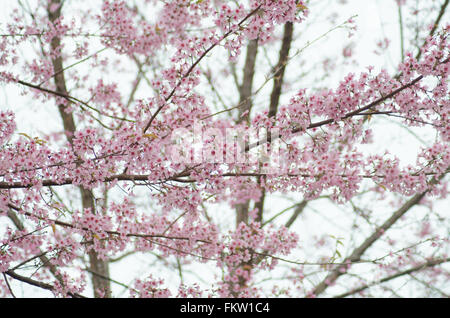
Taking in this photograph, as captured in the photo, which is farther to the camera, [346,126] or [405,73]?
[346,126]

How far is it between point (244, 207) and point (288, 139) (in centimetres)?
390

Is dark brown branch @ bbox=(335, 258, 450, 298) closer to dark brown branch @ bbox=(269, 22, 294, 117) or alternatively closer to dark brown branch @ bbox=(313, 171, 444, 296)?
dark brown branch @ bbox=(313, 171, 444, 296)

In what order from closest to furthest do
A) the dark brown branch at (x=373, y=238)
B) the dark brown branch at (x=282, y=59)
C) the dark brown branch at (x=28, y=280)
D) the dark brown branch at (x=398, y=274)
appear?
1. the dark brown branch at (x=28, y=280)
2. the dark brown branch at (x=282, y=59)
3. the dark brown branch at (x=398, y=274)
4. the dark brown branch at (x=373, y=238)

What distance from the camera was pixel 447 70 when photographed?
2715 mm

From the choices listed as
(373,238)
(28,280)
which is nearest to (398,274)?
(373,238)

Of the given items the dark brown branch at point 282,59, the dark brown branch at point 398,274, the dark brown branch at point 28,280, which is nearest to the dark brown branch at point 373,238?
the dark brown branch at point 398,274

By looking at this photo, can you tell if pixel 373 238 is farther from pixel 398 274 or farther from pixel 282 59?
pixel 282 59

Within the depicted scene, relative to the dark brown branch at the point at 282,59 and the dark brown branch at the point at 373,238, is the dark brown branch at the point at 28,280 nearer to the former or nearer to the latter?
the dark brown branch at the point at 282,59

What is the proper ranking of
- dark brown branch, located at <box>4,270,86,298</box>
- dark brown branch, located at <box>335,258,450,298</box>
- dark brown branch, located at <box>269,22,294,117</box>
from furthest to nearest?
dark brown branch, located at <box>335,258,450,298</box>, dark brown branch, located at <box>269,22,294,117</box>, dark brown branch, located at <box>4,270,86,298</box>

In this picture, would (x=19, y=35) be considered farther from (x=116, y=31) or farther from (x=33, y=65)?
(x=116, y=31)

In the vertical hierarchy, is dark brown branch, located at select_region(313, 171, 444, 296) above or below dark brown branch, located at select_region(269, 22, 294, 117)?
below

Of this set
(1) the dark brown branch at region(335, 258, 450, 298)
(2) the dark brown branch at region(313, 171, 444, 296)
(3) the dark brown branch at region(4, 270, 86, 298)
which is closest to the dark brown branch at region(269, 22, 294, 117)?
(2) the dark brown branch at region(313, 171, 444, 296)
